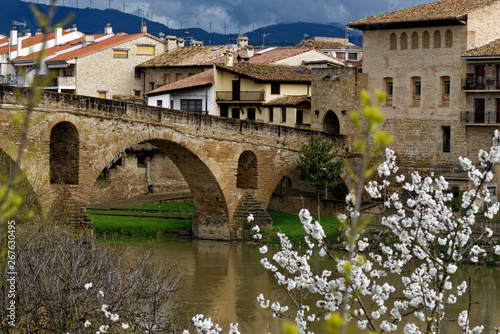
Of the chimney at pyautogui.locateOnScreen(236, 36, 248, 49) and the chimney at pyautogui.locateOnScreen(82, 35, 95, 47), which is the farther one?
the chimney at pyautogui.locateOnScreen(236, 36, 248, 49)

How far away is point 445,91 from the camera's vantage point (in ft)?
117

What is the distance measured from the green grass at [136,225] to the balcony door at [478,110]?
11.8 m

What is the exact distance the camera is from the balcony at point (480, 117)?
3444 centimetres

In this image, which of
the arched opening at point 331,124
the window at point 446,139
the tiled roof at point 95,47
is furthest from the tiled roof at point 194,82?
the window at point 446,139

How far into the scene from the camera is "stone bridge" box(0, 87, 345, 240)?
97.1ft

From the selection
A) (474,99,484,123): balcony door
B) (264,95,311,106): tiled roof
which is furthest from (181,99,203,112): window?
(474,99,484,123): balcony door

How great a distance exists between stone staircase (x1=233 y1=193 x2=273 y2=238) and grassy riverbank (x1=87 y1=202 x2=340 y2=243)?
0.43m

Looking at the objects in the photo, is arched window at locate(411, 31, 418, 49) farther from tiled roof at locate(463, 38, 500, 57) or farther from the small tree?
the small tree

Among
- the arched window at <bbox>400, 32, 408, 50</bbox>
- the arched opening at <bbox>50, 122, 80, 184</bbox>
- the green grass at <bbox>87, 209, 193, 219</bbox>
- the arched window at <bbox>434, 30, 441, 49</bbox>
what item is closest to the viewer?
the arched opening at <bbox>50, 122, 80, 184</bbox>

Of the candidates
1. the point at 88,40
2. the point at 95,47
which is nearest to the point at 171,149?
the point at 95,47

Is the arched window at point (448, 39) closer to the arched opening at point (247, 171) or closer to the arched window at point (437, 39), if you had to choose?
the arched window at point (437, 39)

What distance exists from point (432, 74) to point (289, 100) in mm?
8815

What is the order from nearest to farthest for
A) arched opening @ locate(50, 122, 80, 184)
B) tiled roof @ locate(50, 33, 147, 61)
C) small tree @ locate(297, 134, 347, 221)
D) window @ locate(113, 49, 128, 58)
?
arched opening @ locate(50, 122, 80, 184) < small tree @ locate(297, 134, 347, 221) < tiled roof @ locate(50, 33, 147, 61) < window @ locate(113, 49, 128, 58)

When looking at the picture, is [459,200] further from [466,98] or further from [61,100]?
[61,100]
